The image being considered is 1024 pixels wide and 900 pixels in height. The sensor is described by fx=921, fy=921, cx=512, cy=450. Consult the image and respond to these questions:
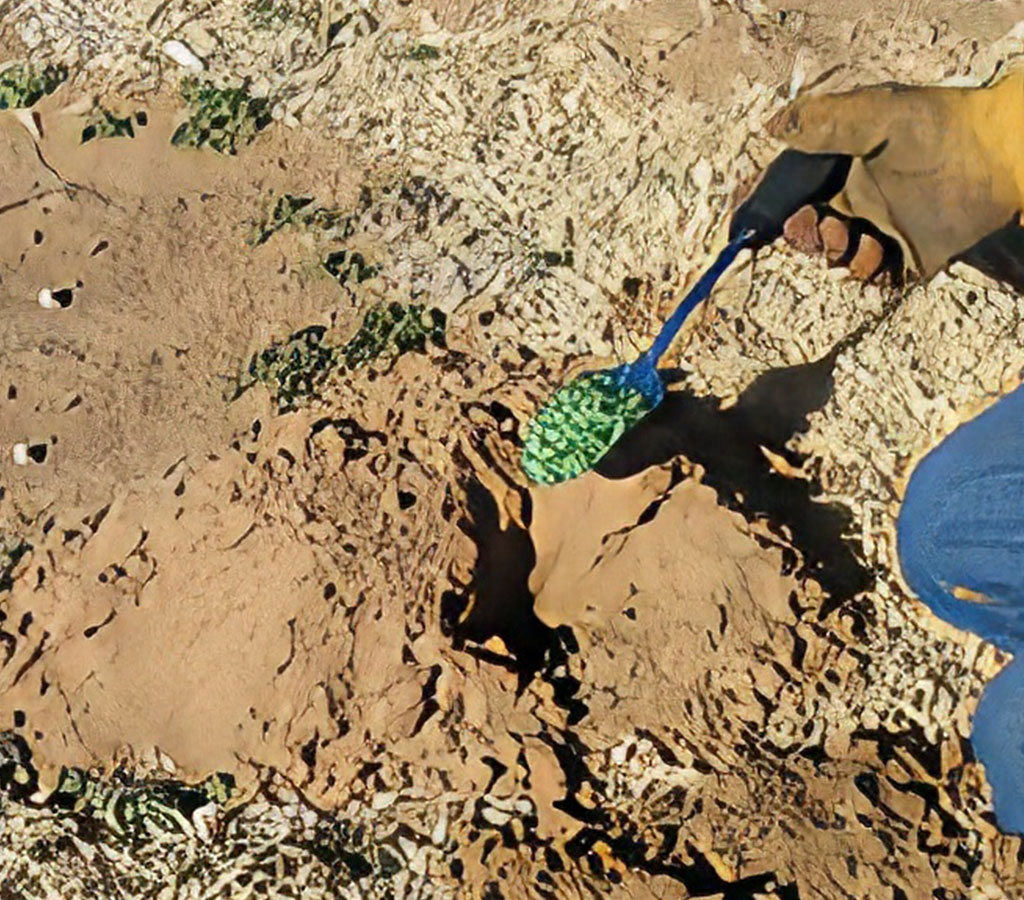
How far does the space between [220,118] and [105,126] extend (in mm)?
237

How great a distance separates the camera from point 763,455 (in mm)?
1782

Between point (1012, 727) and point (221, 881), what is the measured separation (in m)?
1.54

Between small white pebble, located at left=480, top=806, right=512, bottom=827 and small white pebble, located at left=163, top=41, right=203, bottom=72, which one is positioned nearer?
small white pebble, located at left=480, top=806, right=512, bottom=827

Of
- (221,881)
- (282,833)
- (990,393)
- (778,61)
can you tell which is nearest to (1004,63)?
(778,61)

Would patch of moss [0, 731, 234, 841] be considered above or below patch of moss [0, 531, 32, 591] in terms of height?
below

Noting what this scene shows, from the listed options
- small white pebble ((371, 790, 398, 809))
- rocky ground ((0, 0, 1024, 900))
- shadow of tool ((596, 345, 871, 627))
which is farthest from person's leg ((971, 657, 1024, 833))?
small white pebble ((371, 790, 398, 809))

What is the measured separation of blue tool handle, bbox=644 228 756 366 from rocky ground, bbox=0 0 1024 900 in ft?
0.09

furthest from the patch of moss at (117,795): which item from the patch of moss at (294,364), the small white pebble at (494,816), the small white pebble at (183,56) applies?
the small white pebble at (183,56)

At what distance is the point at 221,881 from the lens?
1.81 meters

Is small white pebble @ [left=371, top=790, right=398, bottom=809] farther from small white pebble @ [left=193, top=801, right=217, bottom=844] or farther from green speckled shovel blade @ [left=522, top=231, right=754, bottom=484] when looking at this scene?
green speckled shovel blade @ [left=522, top=231, right=754, bottom=484]

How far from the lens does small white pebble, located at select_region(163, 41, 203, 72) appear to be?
1877 millimetres

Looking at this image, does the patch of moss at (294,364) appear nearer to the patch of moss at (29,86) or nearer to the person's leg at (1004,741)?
the patch of moss at (29,86)

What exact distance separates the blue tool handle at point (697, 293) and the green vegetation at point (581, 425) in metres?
0.11

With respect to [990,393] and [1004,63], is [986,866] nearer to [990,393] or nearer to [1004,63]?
[990,393]
